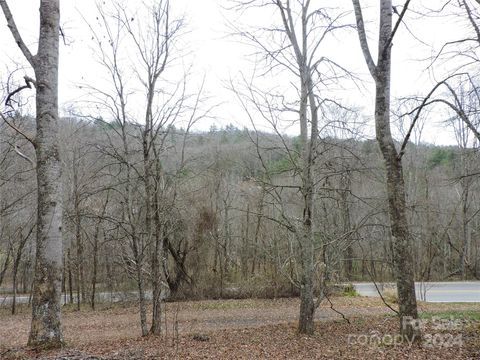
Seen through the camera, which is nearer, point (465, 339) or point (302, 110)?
point (465, 339)

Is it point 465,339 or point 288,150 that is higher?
point 288,150

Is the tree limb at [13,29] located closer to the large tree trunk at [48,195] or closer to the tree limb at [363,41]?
the large tree trunk at [48,195]

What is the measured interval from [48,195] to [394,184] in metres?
5.07

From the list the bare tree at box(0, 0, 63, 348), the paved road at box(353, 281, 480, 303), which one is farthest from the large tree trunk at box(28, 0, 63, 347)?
the paved road at box(353, 281, 480, 303)

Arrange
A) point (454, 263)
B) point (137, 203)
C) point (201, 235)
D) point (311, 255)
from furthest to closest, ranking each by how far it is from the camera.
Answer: point (454, 263) < point (201, 235) < point (137, 203) < point (311, 255)

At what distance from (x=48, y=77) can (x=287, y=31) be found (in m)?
5.58

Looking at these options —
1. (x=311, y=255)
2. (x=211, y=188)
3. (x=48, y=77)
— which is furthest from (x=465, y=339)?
(x=211, y=188)

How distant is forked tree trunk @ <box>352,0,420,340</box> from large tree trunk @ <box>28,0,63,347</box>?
4895mm

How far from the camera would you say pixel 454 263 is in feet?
103

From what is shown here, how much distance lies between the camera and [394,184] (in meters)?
6.75

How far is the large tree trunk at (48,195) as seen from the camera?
531cm

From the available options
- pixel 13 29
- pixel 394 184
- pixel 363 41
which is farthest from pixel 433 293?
pixel 13 29

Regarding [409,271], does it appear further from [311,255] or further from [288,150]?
[288,150]

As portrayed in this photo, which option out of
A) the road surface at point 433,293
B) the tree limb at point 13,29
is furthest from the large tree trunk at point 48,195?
the road surface at point 433,293
